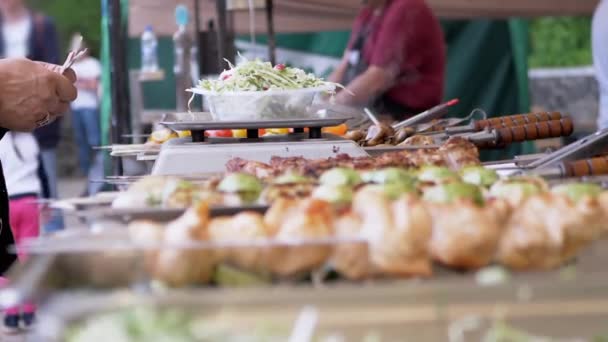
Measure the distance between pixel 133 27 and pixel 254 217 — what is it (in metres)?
6.80

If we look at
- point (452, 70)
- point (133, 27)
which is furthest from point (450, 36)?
point (133, 27)

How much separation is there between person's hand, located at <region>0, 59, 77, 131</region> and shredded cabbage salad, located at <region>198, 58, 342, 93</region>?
0.75 m

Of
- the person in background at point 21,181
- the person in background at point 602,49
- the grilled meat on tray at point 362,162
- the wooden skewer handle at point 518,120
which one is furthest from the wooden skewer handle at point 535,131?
the person in background at point 21,181

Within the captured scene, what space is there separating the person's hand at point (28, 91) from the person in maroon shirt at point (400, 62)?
3567mm

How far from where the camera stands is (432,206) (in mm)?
1929

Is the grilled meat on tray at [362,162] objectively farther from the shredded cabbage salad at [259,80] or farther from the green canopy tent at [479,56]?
the green canopy tent at [479,56]

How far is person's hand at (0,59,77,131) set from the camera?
10.7 ft

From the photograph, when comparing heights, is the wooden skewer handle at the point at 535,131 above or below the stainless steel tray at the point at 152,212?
above

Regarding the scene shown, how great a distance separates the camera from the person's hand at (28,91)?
128 inches

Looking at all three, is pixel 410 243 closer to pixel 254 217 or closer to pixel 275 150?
pixel 254 217

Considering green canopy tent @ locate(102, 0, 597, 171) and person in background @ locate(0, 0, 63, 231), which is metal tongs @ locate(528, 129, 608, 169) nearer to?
green canopy tent @ locate(102, 0, 597, 171)

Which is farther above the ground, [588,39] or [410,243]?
[588,39]

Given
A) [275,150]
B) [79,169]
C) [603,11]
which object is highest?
[603,11]

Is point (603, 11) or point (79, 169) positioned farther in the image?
point (79, 169)
